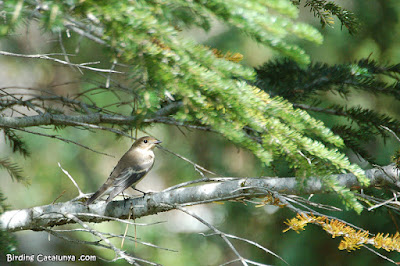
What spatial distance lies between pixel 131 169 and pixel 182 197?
1.36m

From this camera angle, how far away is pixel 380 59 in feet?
14.3

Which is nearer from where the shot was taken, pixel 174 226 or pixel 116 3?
pixel 116 3

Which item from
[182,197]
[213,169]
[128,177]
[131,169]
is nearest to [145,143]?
[131,169]

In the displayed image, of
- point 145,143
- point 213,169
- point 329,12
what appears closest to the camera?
point 329,12

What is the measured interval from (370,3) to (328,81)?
1714mm

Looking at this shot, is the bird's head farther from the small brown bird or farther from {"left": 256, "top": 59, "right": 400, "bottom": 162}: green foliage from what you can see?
{"left": 256, "top": 59, "right": 400, "bottom": 162}: green foliage

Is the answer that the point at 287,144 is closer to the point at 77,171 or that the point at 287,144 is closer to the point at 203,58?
the point at 203,58

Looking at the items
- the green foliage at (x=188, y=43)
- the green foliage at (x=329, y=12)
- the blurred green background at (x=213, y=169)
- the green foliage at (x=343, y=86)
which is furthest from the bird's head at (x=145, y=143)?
the green foliage at (x=188, y=43)

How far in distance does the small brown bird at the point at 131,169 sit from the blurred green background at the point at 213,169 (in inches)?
14.9

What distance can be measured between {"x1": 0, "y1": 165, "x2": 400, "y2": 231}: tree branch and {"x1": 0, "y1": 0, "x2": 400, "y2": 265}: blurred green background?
0.96 m

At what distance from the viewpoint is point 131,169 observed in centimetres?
383

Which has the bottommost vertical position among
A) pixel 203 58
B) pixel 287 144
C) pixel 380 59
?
pixel 380 59

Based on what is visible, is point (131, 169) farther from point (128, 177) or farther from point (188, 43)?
point (188, 43)

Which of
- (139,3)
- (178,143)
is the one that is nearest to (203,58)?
(139,3)
